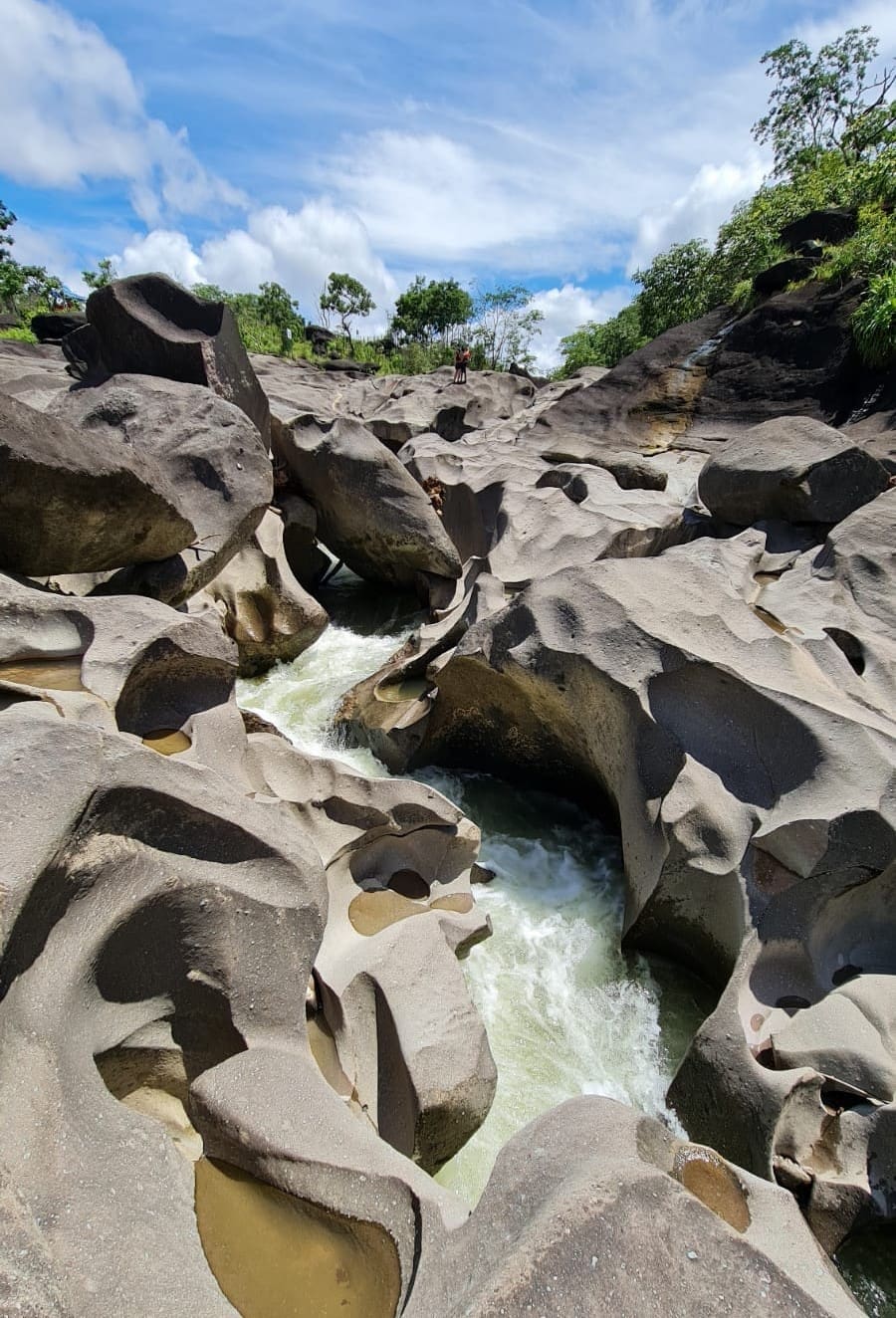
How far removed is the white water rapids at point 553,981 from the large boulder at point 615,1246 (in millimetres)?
1341

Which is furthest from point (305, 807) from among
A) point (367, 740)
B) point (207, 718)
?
point (367, 740)

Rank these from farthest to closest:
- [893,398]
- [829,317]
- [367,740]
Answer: [829,317] < [893,398] < [367,740]

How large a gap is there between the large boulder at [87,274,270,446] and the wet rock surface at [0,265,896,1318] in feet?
3.12

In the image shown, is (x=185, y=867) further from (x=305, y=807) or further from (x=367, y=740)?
(x=367, y=740)

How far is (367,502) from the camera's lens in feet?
27.5

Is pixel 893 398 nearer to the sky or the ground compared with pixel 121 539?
nearer to the sky

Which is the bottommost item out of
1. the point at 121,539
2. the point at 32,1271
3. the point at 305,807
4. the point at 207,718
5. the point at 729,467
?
the point at 32,1271

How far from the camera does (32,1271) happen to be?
54.0 inches

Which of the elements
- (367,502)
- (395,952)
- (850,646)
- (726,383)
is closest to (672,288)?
(726,383)

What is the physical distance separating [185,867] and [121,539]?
3750mm

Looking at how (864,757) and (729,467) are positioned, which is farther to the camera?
(729,467)

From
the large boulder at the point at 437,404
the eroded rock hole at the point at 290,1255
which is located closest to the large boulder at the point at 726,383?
the large boulder at the point at 437,404

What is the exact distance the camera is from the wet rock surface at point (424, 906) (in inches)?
67.6

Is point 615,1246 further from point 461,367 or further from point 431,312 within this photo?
point 431,312
